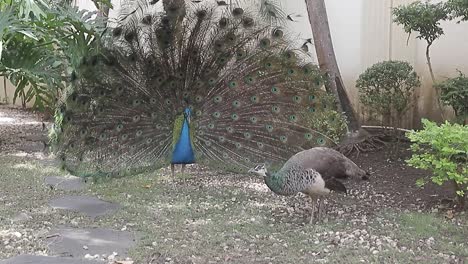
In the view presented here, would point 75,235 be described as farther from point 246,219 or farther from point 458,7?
point 458,7

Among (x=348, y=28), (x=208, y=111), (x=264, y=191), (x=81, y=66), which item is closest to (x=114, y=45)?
(x=81, y=66)

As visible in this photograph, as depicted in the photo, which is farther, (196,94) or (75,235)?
(196,94)

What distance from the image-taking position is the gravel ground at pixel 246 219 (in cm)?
480

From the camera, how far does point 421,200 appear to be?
631 cm

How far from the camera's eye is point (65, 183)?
7098 mm

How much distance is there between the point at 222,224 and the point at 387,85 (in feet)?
10.9

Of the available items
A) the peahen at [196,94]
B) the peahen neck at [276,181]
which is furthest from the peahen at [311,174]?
the peahen at [196,94]

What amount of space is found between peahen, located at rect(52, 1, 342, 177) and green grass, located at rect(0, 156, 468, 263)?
0.42m

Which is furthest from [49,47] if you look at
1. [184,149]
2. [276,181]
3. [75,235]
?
[276,181]

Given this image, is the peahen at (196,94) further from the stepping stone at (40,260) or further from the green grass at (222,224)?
the stepping stone at (40,260)

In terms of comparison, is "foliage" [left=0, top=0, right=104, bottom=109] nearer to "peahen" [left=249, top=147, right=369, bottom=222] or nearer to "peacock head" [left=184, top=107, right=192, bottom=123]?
"peacock head" [left=184, top=107, right=192, bottom=123]

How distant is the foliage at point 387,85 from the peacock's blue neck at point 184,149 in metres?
2.68

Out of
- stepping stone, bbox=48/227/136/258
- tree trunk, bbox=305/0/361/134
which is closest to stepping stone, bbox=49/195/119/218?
stepping stone, bbox=48/227/136/258

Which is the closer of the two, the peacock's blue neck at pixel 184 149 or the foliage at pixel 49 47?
the peacock's blue neck at pixel 184 149
